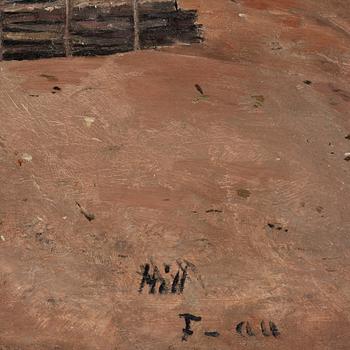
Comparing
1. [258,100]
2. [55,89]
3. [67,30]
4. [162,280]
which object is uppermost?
[67,30]

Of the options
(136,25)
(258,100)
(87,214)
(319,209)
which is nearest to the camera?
(87,214)

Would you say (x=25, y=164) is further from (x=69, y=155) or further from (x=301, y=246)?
(x=301, y=246)

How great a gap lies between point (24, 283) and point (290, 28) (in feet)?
19.7

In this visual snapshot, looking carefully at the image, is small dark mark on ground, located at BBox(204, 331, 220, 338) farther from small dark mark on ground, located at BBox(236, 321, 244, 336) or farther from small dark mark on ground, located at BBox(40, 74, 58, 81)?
small dark mark on ground, located at BBox(40, 74, 58, 81)

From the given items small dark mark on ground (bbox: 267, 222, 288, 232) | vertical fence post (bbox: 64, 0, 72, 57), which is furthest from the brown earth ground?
vertical fence post (bbox: 64, 0, 72, 57)

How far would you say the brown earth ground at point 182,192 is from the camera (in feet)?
20.3

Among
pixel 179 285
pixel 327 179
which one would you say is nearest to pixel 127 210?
pixel 179 285

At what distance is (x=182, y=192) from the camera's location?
24.0ft

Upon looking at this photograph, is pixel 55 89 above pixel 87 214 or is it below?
above

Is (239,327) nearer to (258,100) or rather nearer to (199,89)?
(258,100)

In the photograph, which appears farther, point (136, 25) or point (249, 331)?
point (136, 25)

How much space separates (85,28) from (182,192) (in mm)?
3370

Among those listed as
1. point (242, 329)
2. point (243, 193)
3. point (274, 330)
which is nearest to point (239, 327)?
point (242, 329)

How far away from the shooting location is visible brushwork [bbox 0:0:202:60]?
9.07m
